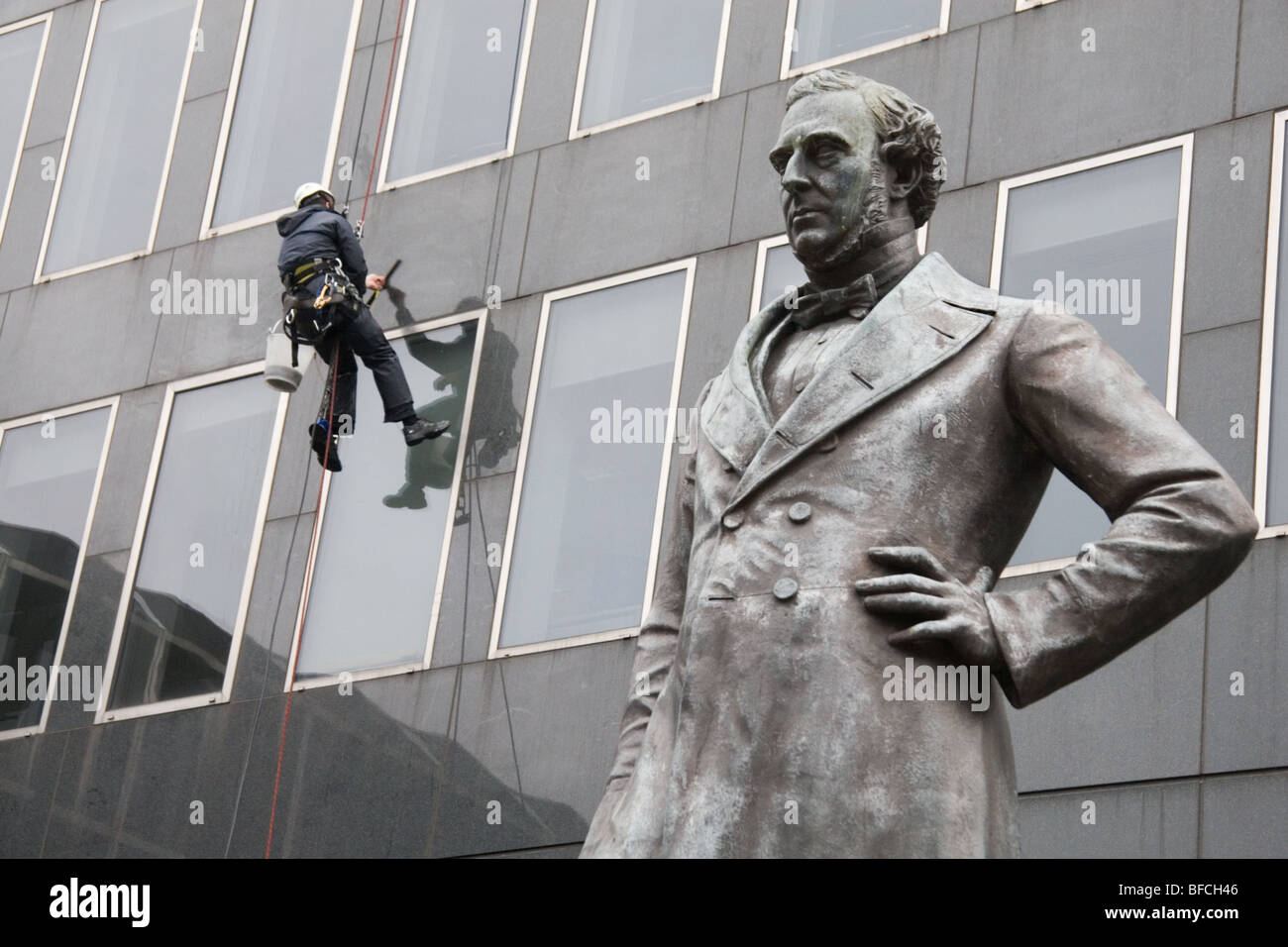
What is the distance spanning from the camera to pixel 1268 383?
16719mm

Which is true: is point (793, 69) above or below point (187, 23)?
below

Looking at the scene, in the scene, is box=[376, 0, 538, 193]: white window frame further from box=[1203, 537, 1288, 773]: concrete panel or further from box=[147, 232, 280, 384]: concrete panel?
box=[1203, 537, 1288, 773]: concrete panel

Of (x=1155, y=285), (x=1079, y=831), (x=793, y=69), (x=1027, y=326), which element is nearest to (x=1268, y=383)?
(x=1155, y=285)

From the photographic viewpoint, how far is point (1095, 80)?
18.7 m

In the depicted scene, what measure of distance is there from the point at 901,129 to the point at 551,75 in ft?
50.0

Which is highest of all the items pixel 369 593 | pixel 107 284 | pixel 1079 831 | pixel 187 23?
pixel 187 23

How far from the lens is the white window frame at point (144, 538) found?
71.0 feet

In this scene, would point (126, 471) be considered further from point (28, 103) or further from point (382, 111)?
point (28, 103)

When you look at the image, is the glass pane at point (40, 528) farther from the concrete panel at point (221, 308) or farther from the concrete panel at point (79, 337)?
the concrete panel at point (221, 308)

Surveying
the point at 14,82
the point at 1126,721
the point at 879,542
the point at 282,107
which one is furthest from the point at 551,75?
the point at 879,542

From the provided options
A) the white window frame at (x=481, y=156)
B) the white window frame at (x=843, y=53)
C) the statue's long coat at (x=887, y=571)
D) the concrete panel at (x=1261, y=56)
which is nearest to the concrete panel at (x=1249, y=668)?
the concrete panel at (x=1261, y=56)

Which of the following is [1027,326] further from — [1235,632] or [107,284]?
[107,284]

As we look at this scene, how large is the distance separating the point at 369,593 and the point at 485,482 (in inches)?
49.5
